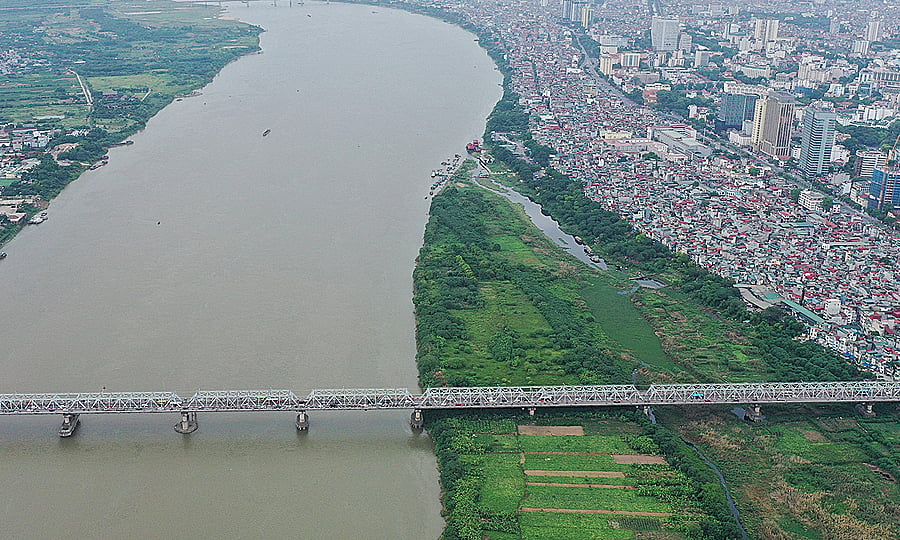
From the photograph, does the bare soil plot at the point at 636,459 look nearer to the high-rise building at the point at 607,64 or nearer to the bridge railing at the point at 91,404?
the bridge railing at the point at 91,404

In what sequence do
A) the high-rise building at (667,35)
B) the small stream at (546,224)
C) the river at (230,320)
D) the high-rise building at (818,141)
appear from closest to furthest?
the river at (230,320) < the small stream at (546,224) < the high-rise building at (818,141) < the high-rise building at (667,35)

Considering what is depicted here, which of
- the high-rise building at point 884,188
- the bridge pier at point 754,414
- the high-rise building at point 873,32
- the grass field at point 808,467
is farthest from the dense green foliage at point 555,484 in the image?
the high-rise building at point 873,32

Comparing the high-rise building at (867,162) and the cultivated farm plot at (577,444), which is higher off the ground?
the cultivated farm plot at (577,444)

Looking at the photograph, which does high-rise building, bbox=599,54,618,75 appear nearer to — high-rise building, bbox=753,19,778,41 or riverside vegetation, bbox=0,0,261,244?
Result: high-rise building, bbox=753,19,778,41

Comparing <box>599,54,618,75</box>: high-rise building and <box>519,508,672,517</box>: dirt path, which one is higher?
<box>519,508,672,517</box>: dirt path

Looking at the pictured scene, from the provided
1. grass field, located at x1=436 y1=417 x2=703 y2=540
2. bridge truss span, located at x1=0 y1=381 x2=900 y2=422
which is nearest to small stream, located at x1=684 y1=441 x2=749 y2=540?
grass field, located at x1=436 y1=417 x2=703 y2=540

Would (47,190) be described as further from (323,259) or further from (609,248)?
(609,248)
